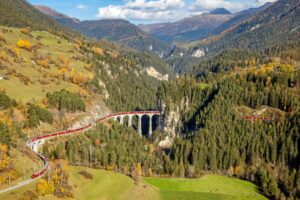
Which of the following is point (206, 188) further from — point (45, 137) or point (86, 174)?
point (45, 137)

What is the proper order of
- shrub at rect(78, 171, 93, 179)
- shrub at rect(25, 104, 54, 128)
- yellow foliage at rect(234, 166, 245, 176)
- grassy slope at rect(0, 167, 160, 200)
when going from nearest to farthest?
1. grassy slope at rect(0, 167, 160, 200)
2. shrub at rect(78, 171, 93, 179)
3. shrub at rect(25, 104, 54, 128)
4. yellow foliage at rect(234, 166, 245, 176)

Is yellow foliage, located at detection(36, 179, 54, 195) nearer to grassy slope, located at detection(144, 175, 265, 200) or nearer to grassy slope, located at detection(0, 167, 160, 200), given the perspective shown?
grassy slope, located at detection(0, 167, 160, 200)

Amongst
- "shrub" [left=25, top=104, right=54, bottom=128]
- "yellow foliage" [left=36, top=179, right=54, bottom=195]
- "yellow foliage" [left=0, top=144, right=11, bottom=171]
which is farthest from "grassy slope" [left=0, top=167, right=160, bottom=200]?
"shrub" [left=25, top=104, right=54, bottom=128]

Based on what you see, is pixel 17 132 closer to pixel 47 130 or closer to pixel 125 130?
pixel 47 130

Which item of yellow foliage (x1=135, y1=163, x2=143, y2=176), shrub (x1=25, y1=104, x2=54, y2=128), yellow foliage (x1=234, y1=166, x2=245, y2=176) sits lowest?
yellow foliage (x1=234, y1=166, x2=245, y2=176)

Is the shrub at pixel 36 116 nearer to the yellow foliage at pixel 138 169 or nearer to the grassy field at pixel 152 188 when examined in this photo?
the yellow foliage at pixel 138 169

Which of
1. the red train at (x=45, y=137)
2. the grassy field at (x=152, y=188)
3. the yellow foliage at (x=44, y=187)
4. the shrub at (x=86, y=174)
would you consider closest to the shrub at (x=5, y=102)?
the red train at (x=45, y=137)

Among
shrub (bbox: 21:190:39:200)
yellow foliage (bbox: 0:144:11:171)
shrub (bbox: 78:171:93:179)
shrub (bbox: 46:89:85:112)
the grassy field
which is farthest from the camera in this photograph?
shrub (bbox: 46:89:85:112)

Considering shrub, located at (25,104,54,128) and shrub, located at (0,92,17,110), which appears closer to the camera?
shrub, located at (0,92,17,110)

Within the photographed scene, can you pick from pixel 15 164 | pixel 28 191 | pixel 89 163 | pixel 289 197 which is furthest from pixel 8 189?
pixel 289 197

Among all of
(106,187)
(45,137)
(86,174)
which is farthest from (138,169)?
(45,137)
